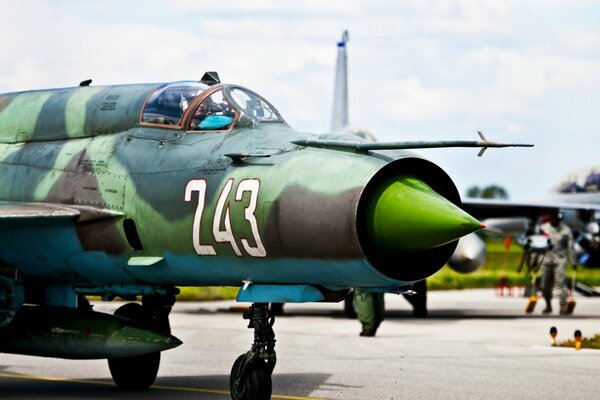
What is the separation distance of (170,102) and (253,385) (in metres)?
2.72

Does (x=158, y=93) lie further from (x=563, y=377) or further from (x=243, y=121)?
(x=563, y=377)

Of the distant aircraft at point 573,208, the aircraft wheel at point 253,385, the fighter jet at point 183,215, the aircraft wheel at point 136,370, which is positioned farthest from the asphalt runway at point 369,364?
the distant aircraft at point 573,208

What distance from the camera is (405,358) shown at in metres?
15.3

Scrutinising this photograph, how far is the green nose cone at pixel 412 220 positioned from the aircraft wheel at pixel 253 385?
5.49ft

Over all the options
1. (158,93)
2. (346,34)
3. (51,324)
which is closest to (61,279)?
(51,324)

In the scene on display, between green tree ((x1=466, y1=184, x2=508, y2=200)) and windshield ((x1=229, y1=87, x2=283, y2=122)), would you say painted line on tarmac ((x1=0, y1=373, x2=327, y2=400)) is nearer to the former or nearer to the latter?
windshield ((x1=229, y1=87, x2=283, y2=122))

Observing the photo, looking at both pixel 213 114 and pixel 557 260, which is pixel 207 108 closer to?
pixel 213 114

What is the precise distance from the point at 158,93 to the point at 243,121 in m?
1.02

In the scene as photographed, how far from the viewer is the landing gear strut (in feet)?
32.1

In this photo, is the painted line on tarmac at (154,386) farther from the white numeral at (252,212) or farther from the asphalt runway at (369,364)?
the white numeral at (252,212)

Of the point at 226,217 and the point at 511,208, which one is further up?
the point at 226,217

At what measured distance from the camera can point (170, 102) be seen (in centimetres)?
1094

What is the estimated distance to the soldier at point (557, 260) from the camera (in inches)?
956

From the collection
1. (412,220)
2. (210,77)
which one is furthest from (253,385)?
(210,77)
